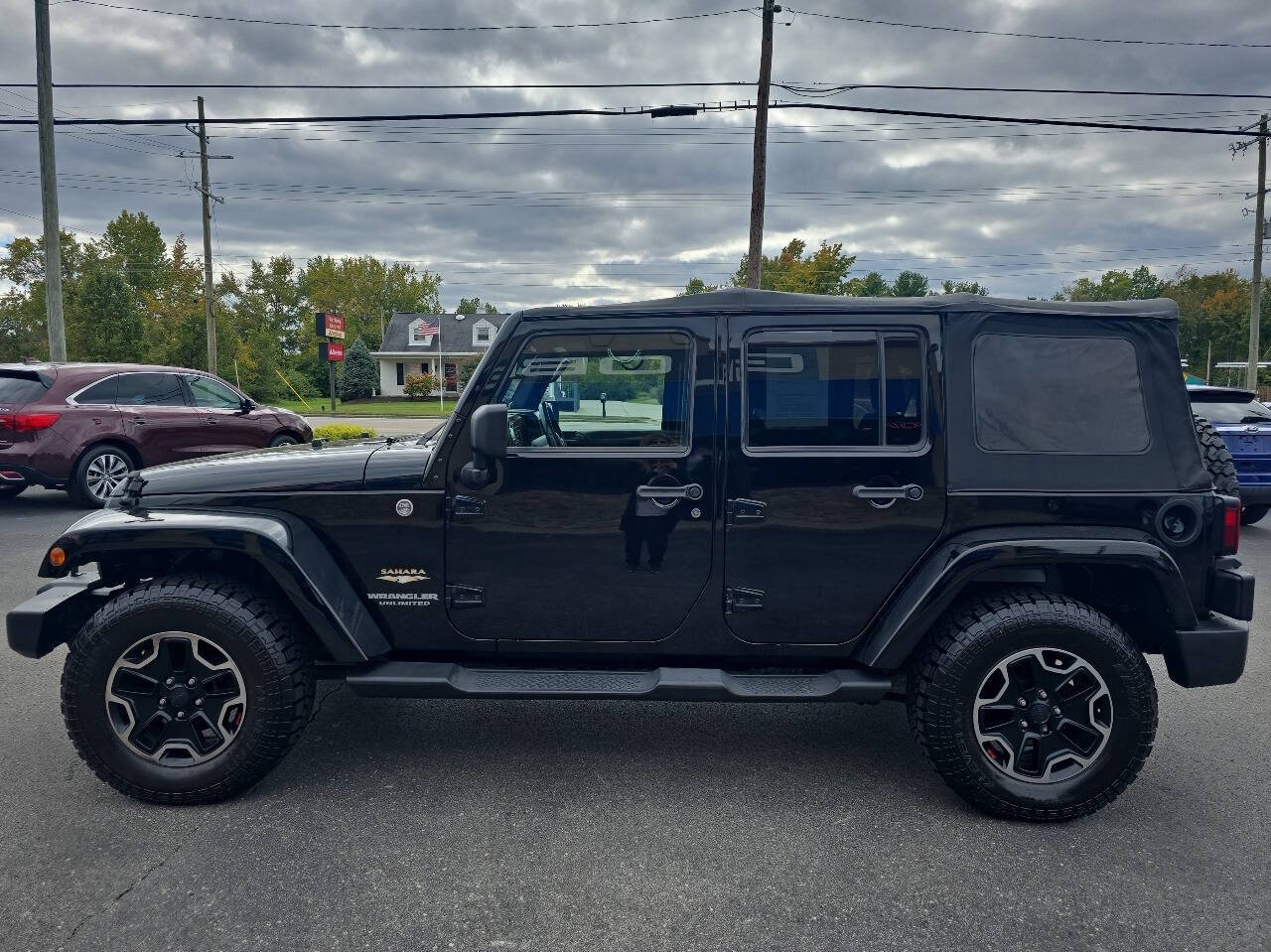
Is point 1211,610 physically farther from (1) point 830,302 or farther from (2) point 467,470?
(2) point 467,470

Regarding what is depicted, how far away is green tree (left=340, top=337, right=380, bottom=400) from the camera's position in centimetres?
5778

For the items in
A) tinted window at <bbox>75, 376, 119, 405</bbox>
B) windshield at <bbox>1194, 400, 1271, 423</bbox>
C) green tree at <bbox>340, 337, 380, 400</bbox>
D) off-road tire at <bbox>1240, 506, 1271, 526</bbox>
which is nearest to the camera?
windshield at <bbox>1194, 400, 1271, 423</bbox>

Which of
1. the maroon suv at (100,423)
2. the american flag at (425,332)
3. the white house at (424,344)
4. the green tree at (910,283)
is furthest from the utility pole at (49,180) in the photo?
the green tree at (910,283)

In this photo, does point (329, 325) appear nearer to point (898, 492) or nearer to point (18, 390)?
point (18, 390)

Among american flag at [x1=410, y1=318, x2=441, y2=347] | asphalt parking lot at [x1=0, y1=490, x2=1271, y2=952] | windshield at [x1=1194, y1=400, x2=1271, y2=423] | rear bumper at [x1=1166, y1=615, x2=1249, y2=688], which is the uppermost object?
american flag at [x1=410, y1=318, x2=441, y2=347]

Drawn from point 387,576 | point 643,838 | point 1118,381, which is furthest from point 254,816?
point 1118,381

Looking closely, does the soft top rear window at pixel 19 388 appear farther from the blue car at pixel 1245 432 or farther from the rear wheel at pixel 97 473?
the blue car at pixel 1245 432

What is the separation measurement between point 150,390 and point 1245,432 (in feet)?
40.8

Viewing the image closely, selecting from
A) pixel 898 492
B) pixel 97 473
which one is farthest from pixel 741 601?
pixel 97 473

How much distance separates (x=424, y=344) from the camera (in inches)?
2379

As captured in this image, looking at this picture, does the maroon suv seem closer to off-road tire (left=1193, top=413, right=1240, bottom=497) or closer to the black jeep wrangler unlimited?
the black jeep wrangler unlimited

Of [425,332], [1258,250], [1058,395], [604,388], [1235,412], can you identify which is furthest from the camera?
[425,332]

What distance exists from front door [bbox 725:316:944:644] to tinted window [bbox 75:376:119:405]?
9.09m

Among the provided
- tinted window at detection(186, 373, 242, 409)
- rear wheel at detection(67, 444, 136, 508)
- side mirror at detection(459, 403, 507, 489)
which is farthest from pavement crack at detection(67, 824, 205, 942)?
tinted window at detection(186, 373, 242, 409)
